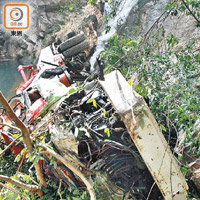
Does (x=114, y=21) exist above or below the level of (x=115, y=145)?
above

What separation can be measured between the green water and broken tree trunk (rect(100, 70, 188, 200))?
978 cm

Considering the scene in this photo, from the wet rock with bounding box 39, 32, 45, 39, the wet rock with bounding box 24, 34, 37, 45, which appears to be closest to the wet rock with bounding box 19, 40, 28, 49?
the wet rock with bounding box 24, 34, 37, 45

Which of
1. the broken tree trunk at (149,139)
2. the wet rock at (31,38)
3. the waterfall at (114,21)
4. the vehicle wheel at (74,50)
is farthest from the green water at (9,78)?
the broken tree trunk at (149,139)

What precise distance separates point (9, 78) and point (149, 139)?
12309mm

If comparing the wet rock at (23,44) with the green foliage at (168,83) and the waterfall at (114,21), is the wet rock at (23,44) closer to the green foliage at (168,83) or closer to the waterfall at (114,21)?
the waterfall at (114,21)

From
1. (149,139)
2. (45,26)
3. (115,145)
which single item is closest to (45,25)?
(45,26)

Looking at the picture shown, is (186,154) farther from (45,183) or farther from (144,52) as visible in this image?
(45,183)

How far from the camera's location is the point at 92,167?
110 inches

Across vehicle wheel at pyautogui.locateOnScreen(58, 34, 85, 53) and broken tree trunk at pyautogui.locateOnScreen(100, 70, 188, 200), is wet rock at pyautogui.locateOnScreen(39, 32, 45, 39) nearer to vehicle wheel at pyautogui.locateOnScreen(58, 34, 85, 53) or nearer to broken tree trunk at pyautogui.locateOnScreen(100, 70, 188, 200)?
vehicle wheel at pyautogui.locateOnScreen(58, 34, 85, 53)

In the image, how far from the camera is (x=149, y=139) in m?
2.23

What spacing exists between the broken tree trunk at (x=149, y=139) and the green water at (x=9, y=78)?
978 centimetres

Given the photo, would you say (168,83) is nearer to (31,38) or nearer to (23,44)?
(31,38)

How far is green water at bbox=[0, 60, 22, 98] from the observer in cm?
1135

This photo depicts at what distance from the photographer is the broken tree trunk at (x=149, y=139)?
86.0 inches
